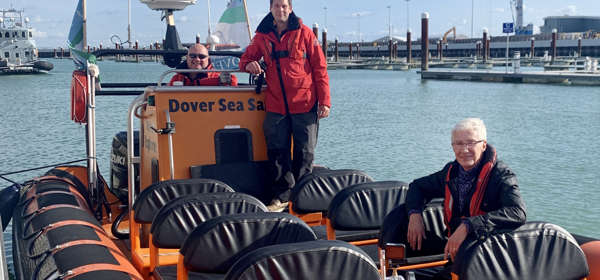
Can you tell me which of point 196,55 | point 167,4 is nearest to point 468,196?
point 196,55

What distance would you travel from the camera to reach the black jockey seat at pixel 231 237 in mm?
3012

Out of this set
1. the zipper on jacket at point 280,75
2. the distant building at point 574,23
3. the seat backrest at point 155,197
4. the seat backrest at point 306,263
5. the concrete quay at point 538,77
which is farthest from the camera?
the distant building at point 574,23

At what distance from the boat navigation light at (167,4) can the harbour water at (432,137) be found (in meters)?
3.73

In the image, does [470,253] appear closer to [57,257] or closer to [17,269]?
[57,257]

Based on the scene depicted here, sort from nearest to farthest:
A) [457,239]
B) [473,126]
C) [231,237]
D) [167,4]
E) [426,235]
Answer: [231,237], [457,239], [473,126], [426,235], [167,4]

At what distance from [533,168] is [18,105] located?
77.6 ft

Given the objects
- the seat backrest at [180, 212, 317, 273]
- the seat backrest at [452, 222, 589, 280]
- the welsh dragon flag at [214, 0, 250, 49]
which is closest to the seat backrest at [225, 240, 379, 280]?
the seat backrest at [180, 212, 317, 273]

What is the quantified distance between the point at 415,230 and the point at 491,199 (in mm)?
469

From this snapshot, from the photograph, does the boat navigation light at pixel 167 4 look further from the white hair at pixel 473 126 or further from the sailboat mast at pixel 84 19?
the white hair at pixel 473 126

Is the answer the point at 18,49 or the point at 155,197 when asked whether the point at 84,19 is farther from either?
the point at 18,49

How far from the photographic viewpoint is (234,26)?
8.33 metres

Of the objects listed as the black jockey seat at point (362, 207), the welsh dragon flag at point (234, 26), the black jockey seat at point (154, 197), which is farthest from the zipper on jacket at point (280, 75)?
the welsh dragon flag at point (234, 26)

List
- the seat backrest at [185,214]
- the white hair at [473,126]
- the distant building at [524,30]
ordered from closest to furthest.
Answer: the white hair at [473,126], the seat backrest at [185,214], the distant building at [524,30]

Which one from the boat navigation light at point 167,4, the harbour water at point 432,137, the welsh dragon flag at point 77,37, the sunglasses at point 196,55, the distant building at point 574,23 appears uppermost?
the distant building at point 574,23
